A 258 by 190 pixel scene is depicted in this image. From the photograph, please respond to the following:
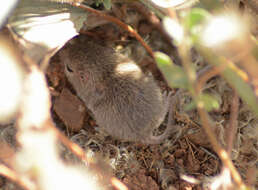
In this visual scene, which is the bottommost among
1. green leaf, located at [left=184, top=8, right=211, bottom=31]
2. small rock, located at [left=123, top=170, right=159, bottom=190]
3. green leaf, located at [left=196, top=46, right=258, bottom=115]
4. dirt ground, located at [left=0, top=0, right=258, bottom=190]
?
small rock, located at [left=123, top=170, right=159, bottom=190]

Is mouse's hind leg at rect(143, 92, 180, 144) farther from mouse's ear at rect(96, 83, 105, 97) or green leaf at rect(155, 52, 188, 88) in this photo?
green leaf at rect(155, 52, 188, 88)

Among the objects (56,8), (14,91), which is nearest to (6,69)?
(14,91)

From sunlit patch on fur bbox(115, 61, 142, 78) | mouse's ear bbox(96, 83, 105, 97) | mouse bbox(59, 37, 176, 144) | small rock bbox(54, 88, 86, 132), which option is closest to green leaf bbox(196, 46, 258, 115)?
mouse bbox(59, 37, 176, 144)

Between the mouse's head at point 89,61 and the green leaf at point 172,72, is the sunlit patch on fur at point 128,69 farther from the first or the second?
the green leaf at point 172,72

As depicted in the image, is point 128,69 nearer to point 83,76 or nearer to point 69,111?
point 83,76

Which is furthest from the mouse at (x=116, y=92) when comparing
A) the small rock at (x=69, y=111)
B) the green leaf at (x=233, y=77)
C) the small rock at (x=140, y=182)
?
the green leaf at (x=233, y=77)

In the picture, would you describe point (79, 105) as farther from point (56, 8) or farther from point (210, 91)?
point (210, 91)

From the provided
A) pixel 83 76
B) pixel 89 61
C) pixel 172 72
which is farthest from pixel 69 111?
pixel 172 72
